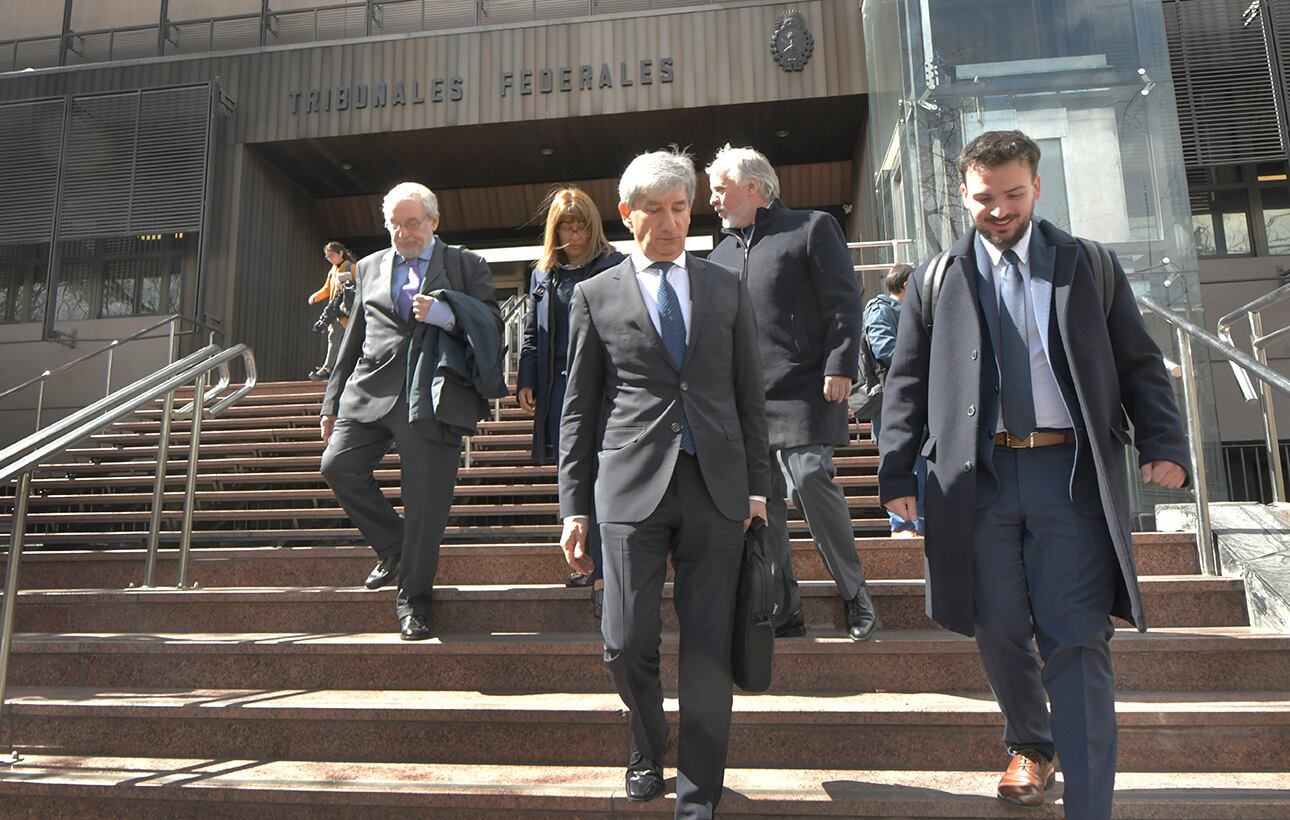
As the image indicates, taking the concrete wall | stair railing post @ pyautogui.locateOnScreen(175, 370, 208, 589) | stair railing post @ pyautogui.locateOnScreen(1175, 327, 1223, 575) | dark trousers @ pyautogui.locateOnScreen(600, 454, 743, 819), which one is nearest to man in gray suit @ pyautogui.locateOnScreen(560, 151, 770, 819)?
dark trousers @ pyautogui.locateOnScreen(600, 454, 743, 819)

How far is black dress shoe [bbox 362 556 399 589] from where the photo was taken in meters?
3.95

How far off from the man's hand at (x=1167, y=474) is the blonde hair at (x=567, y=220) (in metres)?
2.21

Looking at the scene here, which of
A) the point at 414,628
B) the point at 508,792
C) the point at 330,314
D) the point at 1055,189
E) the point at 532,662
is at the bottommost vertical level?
the point at 508,792

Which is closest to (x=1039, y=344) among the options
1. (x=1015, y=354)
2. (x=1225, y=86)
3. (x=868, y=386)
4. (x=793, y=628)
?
(x=1015, y=354)

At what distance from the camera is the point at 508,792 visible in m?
2.68

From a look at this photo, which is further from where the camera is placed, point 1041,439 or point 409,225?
point 409,225

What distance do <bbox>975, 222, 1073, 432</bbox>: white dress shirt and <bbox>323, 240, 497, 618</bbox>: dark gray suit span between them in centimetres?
204

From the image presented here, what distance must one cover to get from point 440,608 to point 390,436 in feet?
2.38

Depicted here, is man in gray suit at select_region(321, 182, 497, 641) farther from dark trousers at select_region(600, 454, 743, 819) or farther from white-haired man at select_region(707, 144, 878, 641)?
dark trousers at select_region(600, 454, 743, 819)

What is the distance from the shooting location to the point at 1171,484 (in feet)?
7.57

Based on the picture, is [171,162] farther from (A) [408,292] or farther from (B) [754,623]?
(B) [754,623]

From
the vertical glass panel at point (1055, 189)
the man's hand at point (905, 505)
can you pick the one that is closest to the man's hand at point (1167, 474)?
the man's hand at point (905, 505)

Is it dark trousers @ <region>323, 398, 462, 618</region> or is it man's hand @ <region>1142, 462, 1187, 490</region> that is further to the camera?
dark trousers @ <region>323, 398, 462, 618</region>

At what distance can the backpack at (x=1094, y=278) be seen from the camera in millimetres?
2451
